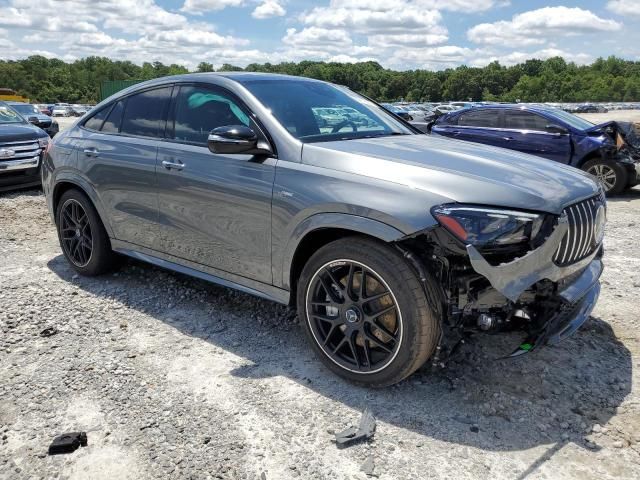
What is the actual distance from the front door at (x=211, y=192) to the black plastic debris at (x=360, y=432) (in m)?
1.12

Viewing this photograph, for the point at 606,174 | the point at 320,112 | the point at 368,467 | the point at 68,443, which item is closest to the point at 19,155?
the point at 320,112

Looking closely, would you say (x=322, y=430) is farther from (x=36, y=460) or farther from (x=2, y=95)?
(x=2, y=95)

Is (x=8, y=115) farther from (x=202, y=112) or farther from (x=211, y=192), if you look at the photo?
(x=211, y=192)

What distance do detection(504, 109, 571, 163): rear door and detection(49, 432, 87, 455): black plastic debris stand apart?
9112mm

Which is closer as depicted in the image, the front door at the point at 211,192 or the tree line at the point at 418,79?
the front door at the point at 211,192

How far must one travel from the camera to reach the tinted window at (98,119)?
4.86 metres

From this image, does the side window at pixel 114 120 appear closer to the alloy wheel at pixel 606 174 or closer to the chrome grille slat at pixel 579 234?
the chrome grille slat at pixel 579 234

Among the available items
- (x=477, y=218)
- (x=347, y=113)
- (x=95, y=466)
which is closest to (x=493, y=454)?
(x=477, y=218)

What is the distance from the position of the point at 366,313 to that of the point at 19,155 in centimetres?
798

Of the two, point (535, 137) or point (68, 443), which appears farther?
point (535, 137)

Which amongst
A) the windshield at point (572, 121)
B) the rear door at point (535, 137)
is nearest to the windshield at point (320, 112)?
the rear door at point (535, 137)

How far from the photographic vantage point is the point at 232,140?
11.0 ft

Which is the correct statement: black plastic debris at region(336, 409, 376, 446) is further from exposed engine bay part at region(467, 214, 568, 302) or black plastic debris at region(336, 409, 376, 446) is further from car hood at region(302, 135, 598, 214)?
car hood at region(302, 135, 598, 214)

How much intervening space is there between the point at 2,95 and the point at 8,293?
34.5 meters
